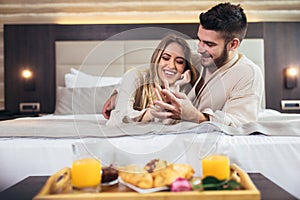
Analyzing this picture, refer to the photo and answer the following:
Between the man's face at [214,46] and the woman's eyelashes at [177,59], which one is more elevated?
the man's face at [214,46]

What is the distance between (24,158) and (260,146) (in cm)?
102

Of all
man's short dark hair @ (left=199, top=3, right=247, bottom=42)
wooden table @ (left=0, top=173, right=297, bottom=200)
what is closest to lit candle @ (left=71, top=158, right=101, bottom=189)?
wooden table @ (left=0, top=173, right=297, bottom=200)

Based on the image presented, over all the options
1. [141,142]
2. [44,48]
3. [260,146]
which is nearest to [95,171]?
[141,142]

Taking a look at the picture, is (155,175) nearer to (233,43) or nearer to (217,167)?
(217,167)

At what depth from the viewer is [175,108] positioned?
153 centimetres

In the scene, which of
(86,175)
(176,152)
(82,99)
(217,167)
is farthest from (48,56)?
(217,167)

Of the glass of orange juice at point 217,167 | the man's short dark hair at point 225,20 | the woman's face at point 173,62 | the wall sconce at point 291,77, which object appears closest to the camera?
the glass of orange juice at point 217,167

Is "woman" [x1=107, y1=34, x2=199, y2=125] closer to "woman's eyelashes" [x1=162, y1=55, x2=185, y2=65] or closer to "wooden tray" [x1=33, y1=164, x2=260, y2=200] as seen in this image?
"woman's eyelashes" [x1=162, y1=55, x2=185, y2=65]

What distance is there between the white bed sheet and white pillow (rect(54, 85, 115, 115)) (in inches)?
9.0

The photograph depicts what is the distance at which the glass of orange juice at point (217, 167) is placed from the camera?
1105 millimetres

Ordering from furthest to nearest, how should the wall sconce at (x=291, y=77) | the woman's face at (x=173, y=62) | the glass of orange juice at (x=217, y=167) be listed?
the wall sconce at (x=291, y=77) → the woman's face at (x=173, y=62) → the glass of orange juice at (x=217, y=167)

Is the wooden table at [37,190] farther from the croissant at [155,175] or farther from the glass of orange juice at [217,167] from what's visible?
the croissant at [155,175]

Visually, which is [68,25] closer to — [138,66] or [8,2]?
[8,2]

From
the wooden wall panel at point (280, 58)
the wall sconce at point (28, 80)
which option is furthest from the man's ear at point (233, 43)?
the wall sconce at point (28, 80)
